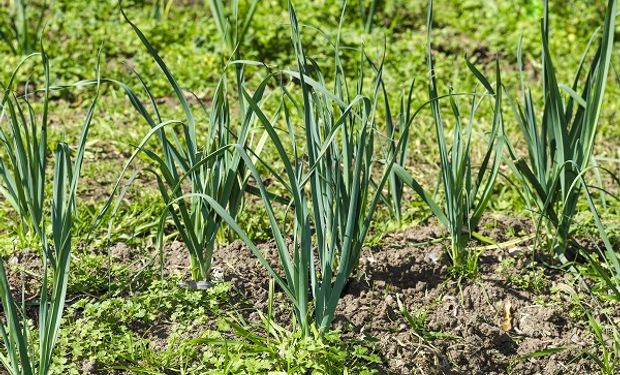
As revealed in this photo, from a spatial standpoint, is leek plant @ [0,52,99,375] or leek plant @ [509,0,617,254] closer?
leek plant @ [0,52,99,375]

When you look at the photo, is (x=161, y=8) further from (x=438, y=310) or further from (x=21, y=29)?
(x=438, y=310)

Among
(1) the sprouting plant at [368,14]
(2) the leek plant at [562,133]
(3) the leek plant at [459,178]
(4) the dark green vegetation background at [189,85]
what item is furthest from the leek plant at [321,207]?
(1) the sprouting plant at [368,14]

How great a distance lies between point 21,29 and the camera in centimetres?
504

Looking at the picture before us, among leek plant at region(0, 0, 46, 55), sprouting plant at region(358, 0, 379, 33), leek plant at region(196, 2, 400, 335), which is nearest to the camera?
leek plant at region(196, 2, 400, 335)

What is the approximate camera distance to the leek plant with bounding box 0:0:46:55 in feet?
16.3

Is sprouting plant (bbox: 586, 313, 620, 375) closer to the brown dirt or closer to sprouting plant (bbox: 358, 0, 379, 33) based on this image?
the brown dirt

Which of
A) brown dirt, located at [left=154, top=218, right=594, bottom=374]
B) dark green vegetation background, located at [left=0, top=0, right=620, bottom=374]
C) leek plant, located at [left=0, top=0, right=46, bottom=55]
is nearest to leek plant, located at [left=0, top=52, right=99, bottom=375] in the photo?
dark green vegetation background, located at [left=0, top=0, right=620, bottom=374]

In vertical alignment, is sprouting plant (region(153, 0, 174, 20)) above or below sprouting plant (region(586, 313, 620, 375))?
above

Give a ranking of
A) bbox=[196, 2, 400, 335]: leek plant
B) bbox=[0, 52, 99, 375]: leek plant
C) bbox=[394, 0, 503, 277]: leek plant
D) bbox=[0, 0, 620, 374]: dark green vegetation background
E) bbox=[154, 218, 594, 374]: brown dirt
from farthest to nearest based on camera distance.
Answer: bbox=[394, 0, 503, 277]: leek plant, bbox=[154, 218, 594, 374]: brown dirt, bbox=[0, 0, 620, 374]: dark green vegetation background, bbox=[196, 2, 400, 335]: leek plant, bbox=[0, 52, 99, 375]: leek plant

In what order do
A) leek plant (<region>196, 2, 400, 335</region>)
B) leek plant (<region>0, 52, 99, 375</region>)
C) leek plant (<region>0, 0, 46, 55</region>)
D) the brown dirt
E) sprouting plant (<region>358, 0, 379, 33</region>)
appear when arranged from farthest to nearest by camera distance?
sprouting plant (<region>358, 0, 379, 33</region>)
leek plant (<region>0, 0, 46, 55</region>)
the brown dirt
leek plant (<region>196, 2, 400, 335</region>)
leek plant (<region>0, 52, 99, 375</region>)

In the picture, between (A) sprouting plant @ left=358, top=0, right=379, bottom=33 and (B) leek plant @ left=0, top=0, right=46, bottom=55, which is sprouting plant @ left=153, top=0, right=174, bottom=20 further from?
(A) sprouting plant @ left=358, top=0, right=379, bottom=33

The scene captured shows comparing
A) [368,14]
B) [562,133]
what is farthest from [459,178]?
[368,14]

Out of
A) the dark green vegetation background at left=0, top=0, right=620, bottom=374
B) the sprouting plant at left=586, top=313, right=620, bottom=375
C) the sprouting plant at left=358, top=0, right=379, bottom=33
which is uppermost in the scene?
the sprouting plant at left=358, top=0, right=379, bottom=33

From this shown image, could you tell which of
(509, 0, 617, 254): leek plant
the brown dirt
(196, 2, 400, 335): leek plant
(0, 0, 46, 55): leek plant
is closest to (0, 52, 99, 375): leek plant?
(196, 2, 400, 335): leek plant
